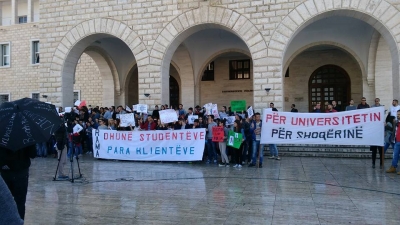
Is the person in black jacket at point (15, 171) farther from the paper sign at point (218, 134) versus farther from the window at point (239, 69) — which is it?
the window at point (239, 69)

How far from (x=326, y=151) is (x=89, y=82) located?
19905 mm

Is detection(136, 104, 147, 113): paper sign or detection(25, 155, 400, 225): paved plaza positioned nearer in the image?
detection(25, 155, 400, 225): paved plaza

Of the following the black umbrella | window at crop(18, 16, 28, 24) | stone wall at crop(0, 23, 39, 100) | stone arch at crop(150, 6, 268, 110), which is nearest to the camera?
the black umbrella

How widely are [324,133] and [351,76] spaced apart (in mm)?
12457

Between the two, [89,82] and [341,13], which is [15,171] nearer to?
[341,13]

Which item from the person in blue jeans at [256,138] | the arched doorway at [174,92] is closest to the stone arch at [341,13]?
the person in blue jeans at [256,138]

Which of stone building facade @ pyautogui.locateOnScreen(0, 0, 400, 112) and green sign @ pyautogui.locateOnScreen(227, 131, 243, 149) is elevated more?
stone building facade @ pyautogui.locateOnScreen(0, 0, 400, 112)

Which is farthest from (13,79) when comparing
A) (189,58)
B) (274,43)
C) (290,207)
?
(290,207)

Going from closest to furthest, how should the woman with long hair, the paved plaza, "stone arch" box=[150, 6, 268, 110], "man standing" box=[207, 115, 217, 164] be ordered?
the paved plaza < the woman with long hair < "man standing" box=[207, 115, 217, 164] < "stone arch" box=[150, 6, 268, 110]

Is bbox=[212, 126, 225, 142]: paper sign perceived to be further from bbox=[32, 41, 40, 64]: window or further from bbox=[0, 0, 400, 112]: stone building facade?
bbox=[32, 41, 40, 64]: window

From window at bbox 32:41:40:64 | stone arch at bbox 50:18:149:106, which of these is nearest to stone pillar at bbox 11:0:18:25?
window at bbox 32:41:40:64

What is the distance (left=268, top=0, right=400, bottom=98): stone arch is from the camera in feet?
47.0

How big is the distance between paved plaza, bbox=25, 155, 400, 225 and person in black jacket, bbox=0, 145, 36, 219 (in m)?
1.22

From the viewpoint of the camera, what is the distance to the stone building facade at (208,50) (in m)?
15.6
